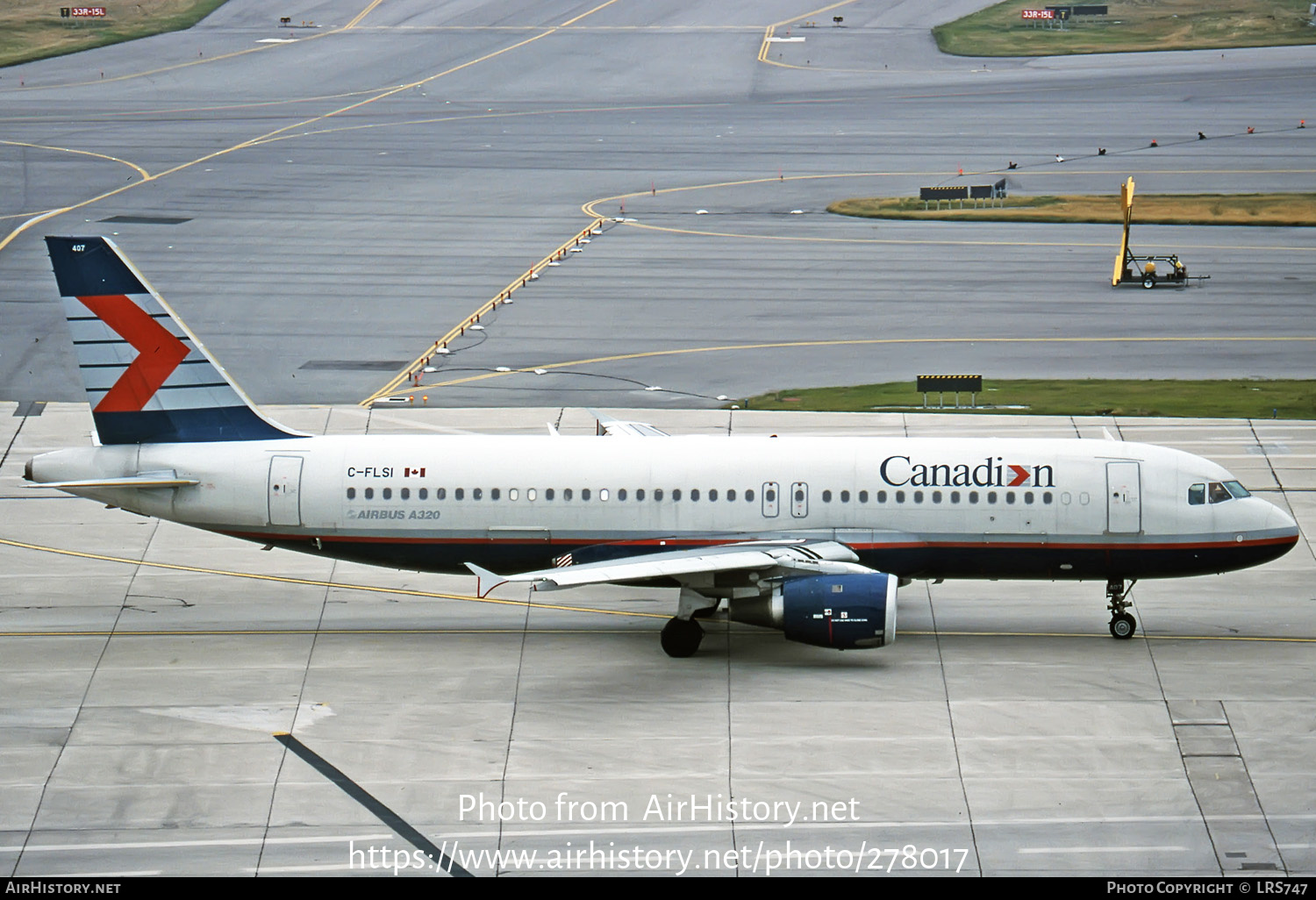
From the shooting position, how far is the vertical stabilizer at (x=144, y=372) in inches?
1407

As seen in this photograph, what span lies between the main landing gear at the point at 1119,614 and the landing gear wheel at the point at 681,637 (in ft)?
31.4

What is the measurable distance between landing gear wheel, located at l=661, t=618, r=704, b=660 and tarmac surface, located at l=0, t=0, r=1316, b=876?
33 centimetres

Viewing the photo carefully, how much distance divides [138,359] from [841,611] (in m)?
17.1

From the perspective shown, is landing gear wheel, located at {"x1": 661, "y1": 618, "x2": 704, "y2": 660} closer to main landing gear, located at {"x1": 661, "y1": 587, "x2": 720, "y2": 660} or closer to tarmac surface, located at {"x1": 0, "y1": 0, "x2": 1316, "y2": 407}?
main landing gear, located at {"x1": 661, "y1": 587, "x2": 720, "y2": 660}

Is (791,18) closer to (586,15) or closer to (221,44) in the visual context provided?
(586,15)

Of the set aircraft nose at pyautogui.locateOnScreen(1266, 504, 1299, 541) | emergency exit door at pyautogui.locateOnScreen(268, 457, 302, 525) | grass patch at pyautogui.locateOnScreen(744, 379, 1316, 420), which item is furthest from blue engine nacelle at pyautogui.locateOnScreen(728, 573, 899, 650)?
grass patch at pyautogui.locateOnScreen(744, 379, 1316, 420)

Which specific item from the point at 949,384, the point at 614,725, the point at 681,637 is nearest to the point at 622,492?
the point at 681,637

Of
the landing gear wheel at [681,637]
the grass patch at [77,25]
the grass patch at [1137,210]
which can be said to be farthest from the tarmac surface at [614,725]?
the grass patch at [77,25]

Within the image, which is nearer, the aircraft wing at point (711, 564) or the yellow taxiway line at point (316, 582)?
the aircraft wing at point (711, 564)

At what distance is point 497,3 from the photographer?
469 feet

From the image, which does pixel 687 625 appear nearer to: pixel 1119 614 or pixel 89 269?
pixel 1119 614

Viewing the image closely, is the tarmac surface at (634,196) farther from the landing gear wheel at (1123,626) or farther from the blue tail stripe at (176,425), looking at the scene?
the landing gear wheel at (1123,626)

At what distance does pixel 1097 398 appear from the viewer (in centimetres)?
5284

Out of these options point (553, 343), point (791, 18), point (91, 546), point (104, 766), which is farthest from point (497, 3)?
point (104, 766)
